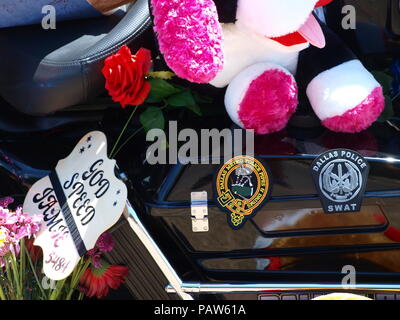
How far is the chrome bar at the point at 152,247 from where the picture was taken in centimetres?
171

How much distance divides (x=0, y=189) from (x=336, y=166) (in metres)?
0.95

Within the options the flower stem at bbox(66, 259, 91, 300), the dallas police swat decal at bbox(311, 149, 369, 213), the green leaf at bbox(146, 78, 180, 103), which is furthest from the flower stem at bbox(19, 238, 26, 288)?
the dallas police swat decal at bbox(311, 149, 369, 213)

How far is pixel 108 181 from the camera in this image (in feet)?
5.60

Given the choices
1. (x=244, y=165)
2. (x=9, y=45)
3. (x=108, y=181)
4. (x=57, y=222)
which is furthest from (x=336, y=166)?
(x=9, y=45)

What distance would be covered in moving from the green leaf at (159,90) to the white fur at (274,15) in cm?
27

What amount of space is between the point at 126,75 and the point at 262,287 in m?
0.66

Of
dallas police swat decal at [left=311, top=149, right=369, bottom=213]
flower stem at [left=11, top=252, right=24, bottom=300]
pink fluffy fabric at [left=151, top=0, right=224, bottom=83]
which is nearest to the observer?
pink fluffy fabric at [left=151, top=0, right=224, bottom=83]

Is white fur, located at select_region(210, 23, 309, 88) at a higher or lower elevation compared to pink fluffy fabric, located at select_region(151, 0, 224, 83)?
lower

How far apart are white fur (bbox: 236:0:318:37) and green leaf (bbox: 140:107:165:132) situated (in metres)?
0.34

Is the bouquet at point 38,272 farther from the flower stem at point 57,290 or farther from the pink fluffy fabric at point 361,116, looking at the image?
the pink fluffy fabric at point 361,116

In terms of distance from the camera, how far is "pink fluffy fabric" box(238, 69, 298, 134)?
1.63m

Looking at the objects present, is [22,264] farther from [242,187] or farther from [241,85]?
[241,85]

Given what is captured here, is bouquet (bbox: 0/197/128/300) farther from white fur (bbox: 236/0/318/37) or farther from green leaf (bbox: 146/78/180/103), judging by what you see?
white fur (bbox: 236/0/318/37)

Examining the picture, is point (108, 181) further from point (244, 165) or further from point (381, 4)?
point (381, 4)
